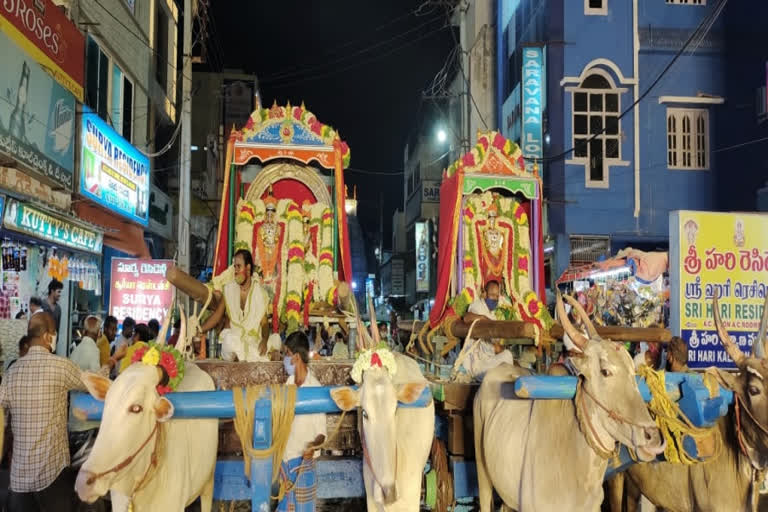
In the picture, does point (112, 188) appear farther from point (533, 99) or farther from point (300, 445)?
point (533, 99)

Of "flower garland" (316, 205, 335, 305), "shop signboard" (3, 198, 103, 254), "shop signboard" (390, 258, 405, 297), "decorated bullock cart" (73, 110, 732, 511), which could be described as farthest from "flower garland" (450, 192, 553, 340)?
"shop signboard" (390, 258, 405, 297)

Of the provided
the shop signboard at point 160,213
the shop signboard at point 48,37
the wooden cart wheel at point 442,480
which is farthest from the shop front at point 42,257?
the wooden cart wheel at point 442,480

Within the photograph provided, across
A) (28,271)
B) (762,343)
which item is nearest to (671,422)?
(762,343)

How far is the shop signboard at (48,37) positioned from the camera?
969cm

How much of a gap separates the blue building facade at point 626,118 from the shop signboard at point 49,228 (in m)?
11.6

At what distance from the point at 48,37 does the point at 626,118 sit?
47.3 feet

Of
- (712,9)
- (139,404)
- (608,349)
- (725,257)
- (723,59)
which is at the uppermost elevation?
(712,9)

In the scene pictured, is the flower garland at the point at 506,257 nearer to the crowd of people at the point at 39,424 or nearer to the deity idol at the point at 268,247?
the deity idol at the point at 268,247

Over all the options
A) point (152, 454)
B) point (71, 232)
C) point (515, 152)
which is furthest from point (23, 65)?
point (152, 454)

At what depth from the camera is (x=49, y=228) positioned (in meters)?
10.3

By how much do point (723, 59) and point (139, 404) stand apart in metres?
19.6

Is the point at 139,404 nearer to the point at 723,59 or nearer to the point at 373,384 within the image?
the point at 373,384

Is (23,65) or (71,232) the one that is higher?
(23,65)

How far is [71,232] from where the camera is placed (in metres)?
11.2
